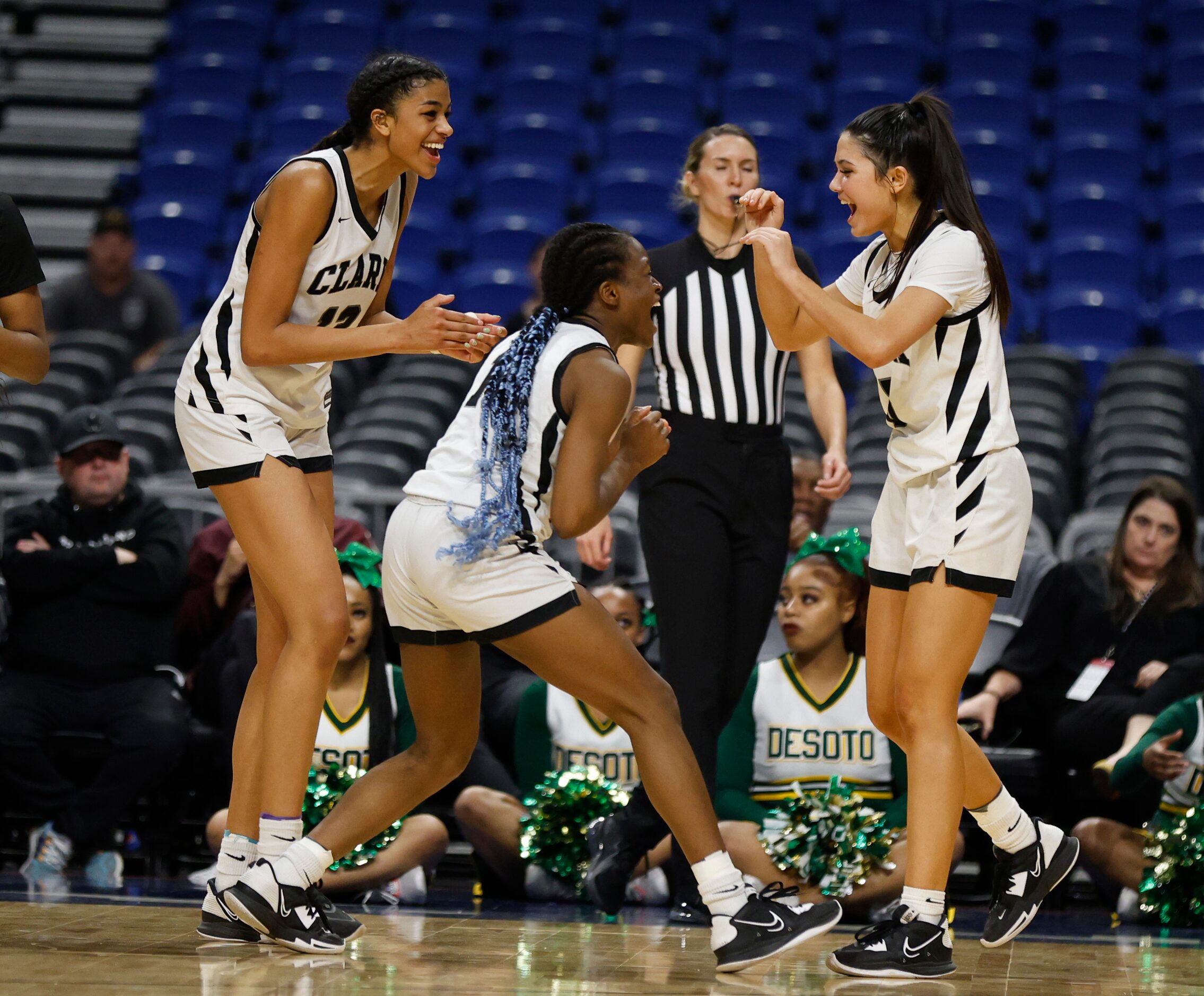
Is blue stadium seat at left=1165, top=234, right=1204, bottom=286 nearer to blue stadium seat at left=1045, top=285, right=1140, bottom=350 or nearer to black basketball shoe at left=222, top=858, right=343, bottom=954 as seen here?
blue stadium seat at left=1045, top=285, right=1140, bottom=350

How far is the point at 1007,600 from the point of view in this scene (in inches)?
243

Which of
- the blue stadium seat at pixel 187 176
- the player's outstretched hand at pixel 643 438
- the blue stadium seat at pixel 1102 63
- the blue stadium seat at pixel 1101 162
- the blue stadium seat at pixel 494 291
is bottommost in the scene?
the player's outstretched hand at pixel 643 438

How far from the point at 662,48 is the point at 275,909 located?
10274 millimetres

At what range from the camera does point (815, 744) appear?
5.18 metres

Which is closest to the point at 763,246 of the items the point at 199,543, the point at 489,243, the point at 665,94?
the point at 199,543

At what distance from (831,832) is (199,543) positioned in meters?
2.88

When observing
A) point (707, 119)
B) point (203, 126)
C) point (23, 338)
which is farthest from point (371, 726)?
point (203, 126)

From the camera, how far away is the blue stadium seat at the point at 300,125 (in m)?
12.2

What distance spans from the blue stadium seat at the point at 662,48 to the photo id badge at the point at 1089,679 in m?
8.01

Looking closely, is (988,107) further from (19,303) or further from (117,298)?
(19,303)

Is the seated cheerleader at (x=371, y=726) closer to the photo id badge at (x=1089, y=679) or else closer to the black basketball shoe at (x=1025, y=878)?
the black basketball shoe at (x=1025, y=878)

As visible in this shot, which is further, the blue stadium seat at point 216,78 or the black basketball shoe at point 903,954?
the blue stadium seat at point 216,78

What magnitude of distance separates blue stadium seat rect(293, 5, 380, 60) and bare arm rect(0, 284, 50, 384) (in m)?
9.71

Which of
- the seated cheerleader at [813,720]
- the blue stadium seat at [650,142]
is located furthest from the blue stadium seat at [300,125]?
the seated cheerleader at [813,720]
